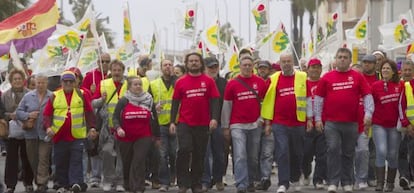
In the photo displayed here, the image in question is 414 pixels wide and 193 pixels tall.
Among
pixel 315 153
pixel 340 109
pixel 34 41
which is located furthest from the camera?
pixel 34 41

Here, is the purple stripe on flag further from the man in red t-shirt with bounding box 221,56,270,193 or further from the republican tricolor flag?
the man in red t-shirt with bounding box 221,56,270,193

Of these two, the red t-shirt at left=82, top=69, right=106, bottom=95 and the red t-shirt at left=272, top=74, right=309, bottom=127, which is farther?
the red t-shirt at left=82, top=69, right=106, bottom=95

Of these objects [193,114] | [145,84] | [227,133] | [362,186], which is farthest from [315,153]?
[145,84]

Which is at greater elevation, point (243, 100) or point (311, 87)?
point (311, 87)

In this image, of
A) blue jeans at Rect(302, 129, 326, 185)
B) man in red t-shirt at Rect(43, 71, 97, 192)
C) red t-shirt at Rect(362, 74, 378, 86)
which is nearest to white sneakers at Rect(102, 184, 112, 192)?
man in red t-shirt at Rect(43, 71, 97, 192)

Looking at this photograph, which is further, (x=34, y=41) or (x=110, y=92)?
(x=34, y=41)

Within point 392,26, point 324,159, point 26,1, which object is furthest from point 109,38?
point 324,159

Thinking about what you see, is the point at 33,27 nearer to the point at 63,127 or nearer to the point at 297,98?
the point at 63,127

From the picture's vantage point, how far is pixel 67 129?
14.9 m

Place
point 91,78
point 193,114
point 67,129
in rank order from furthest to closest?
1. point 91,78
2. point 67,129
3. point 193,114

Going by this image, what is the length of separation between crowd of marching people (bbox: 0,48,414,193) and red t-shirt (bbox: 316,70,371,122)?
1 centimetres

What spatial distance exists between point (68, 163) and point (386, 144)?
14.5 ft

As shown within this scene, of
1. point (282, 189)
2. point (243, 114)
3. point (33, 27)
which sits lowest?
point (282, 189)

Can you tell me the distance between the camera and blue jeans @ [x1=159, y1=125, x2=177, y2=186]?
1575 centimetres
